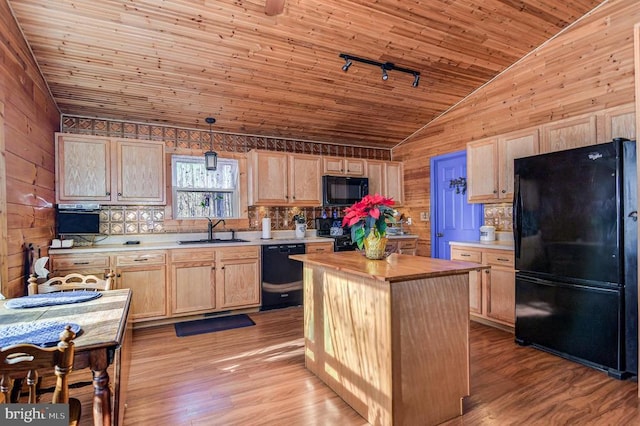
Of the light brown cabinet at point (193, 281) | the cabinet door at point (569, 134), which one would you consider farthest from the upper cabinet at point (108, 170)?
the cabinet door at point (569, 134)

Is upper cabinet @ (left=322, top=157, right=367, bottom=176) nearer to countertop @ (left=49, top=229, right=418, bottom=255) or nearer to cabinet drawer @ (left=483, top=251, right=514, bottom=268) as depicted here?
countertop @ (left=49, top=229, right=418, bottom=255)

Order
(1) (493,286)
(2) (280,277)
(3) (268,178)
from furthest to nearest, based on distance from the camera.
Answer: (3) (268,178) → (2) (280,277) → (1) (493,286)

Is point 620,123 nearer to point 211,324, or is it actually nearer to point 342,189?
point 342,189

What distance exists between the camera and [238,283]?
4355mm

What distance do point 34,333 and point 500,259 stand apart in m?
3.79

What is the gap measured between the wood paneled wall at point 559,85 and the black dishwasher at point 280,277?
2.79 meters

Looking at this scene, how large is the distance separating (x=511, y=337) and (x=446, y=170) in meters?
2.57

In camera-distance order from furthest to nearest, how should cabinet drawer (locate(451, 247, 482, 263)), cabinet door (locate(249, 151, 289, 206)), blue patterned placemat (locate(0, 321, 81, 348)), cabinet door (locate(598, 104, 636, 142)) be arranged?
cabinet door (locate(249, 151, 289, 206))
cabinet drawer (locate(451, 247, 482, 263))
cabinet door (locate(598, 104, 636, 142))
blue patterned placemat (locate(0, 321, 81, 348))

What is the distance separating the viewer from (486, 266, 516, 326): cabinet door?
11.5 ft

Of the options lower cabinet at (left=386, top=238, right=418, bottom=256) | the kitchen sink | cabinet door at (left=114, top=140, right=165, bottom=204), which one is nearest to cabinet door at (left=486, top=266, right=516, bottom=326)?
lower cabinet at (left=386, top=238, right=418, bottom=256)

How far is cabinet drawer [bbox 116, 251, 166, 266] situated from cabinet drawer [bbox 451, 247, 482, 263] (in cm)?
345

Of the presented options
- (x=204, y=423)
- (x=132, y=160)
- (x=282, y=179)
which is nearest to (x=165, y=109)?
(x=132, y=160)

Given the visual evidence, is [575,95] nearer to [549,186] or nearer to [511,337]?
[549,186]

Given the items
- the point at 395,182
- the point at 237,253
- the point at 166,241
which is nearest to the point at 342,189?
the point at 395,182
